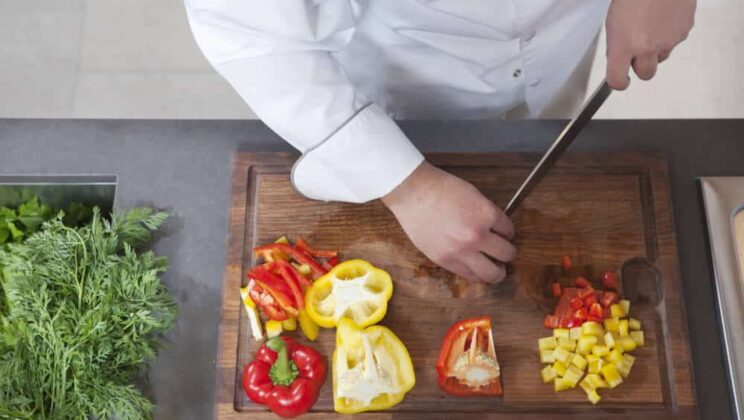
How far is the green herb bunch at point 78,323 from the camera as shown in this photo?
1015 millimetres

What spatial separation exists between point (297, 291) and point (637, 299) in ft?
1.83

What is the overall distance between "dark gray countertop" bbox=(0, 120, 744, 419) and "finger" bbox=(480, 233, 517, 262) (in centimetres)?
21

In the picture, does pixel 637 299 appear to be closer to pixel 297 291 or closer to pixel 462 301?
pixel 462 301

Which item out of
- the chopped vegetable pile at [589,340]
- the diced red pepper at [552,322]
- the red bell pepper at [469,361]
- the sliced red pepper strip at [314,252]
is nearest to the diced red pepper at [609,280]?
the chopped vegetable pile at [589,340]

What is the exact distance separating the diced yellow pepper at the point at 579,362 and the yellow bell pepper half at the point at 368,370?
0.25 m

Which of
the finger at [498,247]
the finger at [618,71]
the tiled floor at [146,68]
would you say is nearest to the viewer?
the finger at [618,71]

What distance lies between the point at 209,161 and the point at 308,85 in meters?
0.38

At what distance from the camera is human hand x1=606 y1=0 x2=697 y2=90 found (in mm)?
998

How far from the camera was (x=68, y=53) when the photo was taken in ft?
6.84

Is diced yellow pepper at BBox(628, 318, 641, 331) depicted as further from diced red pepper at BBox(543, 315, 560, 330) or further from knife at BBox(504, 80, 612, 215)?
knife at BBox(504, 80, 612, 215)

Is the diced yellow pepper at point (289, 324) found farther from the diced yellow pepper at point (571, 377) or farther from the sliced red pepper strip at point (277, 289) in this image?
the diced yellow pepper at point (571, 377)

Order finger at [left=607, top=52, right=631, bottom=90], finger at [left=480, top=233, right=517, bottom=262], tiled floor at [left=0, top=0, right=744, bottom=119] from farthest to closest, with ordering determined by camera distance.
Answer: tiled floor at [left=0, top=0, right=744, bottom=119], finger at [left=480, top=233, right=517, bottom=262], finger at [left=607, top=52, right=631, bottom=90]

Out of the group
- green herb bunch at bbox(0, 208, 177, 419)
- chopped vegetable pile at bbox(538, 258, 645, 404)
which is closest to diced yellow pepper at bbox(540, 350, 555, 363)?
chopped vegetable pile at bbox(538, 258, 645, 404)

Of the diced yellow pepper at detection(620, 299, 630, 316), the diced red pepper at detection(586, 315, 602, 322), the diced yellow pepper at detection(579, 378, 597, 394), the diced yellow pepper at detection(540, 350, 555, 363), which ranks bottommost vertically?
the diced yellow pepper at detection(579, 378, 597, 394)
